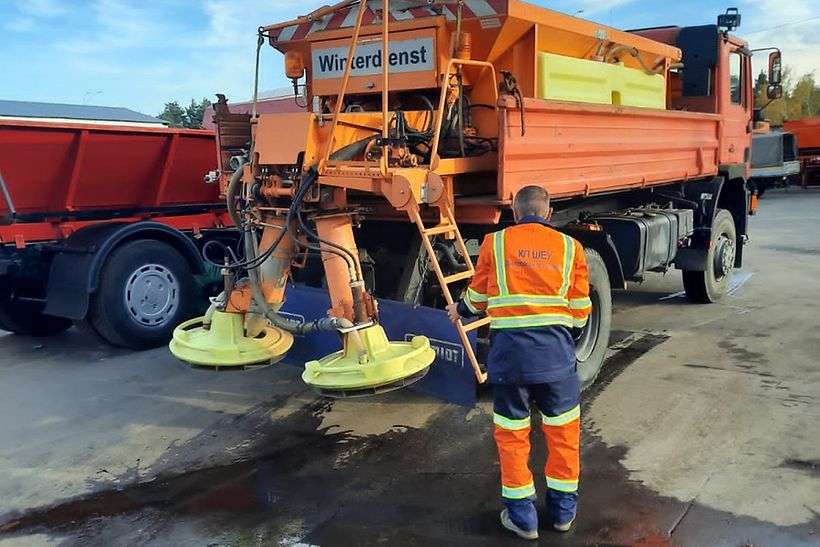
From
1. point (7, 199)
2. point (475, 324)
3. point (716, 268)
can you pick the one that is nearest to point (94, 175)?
point (7, 199)

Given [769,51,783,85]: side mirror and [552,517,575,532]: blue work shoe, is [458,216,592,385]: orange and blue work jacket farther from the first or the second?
[769,51,783,85]: side mirror

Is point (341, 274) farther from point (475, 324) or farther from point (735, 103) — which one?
point (735, 103)

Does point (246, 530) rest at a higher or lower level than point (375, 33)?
lower

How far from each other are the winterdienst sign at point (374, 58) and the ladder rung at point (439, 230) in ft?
3.40

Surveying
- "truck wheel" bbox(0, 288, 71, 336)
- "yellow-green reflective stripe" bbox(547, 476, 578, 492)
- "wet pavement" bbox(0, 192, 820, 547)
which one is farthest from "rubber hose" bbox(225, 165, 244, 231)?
"truck wheel" bbox(0, 288, 71, 336)

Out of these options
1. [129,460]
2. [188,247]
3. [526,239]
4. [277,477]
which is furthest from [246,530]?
[188,247]

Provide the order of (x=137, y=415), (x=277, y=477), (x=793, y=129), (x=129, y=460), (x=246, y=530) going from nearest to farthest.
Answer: (x=246, y=530) < (x=277, y=477) < (x=129, y=460) < (x=137, y=415) < (x=793, y=129)

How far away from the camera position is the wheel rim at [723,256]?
309 inches

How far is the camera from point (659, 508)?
3.41 meters

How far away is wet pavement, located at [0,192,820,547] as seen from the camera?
3.29 meters

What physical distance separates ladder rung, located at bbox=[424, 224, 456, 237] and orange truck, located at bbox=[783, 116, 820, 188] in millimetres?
25016

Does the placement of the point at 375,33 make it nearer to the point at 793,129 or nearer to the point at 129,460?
the point at 129,460

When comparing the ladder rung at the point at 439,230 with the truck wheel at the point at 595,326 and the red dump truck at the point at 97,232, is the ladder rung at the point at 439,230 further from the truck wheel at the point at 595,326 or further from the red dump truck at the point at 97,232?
the red dump truck at the point at 97,232

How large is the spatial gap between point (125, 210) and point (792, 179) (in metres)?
26.6
